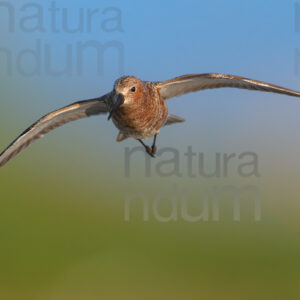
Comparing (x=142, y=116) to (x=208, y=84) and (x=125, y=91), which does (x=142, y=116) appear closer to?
(x=125, y=91)

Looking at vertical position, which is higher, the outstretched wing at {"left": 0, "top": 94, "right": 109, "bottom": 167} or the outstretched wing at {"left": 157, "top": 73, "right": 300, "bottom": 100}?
the outstretched wing at {"left": 157, "top": 73, "right": 300, "bottom": 100}

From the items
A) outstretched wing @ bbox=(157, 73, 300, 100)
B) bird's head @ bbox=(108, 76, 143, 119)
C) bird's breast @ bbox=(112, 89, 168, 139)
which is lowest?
bird's breast @ bbox=(112, 89, 168, 139)

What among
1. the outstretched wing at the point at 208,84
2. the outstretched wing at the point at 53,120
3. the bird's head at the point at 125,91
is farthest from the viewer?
the outstretched wing at the point at 53,120

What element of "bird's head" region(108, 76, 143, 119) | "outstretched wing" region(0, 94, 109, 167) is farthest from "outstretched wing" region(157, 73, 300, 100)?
"outstretched wing" region(0, 94, 109, 167)

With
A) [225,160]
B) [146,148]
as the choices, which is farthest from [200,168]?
[146,148]

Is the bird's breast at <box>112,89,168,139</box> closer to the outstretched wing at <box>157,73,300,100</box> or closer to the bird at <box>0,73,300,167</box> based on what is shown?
the bird at <box>0,73,300,167</box>

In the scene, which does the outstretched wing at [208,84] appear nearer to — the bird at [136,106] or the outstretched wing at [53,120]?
the bird at [136,106]

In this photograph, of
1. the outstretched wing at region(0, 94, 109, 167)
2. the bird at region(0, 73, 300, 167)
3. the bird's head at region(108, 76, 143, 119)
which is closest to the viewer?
the bird's head at region(108, 76, 143, 119)

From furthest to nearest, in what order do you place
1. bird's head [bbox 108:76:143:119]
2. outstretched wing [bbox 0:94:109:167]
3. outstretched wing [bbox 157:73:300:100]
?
outstretched wing [bbox 0:94:109:167], outstretched wing [bbox 157:73:300:100], bird's head [bbox 108:76:143:119]

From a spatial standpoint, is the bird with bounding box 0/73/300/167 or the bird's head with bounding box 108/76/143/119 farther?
the bird with bounding box 0/73/300/167

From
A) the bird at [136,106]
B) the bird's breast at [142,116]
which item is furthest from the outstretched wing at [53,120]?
the bird's breast at [142,116]
